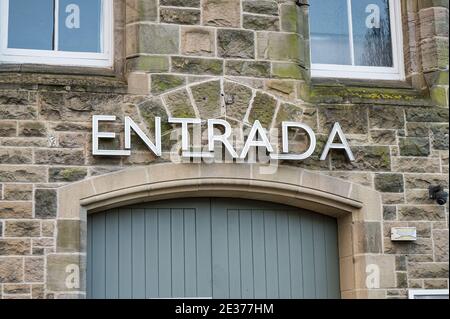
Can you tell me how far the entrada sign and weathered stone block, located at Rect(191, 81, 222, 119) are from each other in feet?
0.29

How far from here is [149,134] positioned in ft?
27.7

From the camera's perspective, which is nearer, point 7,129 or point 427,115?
point 7,129

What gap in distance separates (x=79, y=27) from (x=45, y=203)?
1.74 m

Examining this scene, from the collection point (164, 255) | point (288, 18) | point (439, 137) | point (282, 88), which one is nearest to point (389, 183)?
point (439, 137)

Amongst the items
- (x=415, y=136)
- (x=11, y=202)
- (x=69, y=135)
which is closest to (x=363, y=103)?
(x=415, y=136)

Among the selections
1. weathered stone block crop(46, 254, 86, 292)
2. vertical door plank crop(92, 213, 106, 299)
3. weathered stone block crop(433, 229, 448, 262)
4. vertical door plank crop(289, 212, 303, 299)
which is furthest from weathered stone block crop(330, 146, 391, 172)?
weathered stone block crop(46, 254, 86, 292)

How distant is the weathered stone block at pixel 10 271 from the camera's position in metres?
7.91

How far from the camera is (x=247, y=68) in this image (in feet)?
28.9

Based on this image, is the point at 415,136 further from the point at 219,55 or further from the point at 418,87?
the point at 219,55

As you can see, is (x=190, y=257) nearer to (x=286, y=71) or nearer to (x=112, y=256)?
(x=112, y=256)

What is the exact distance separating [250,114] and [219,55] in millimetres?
616

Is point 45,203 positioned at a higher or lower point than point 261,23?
lower
